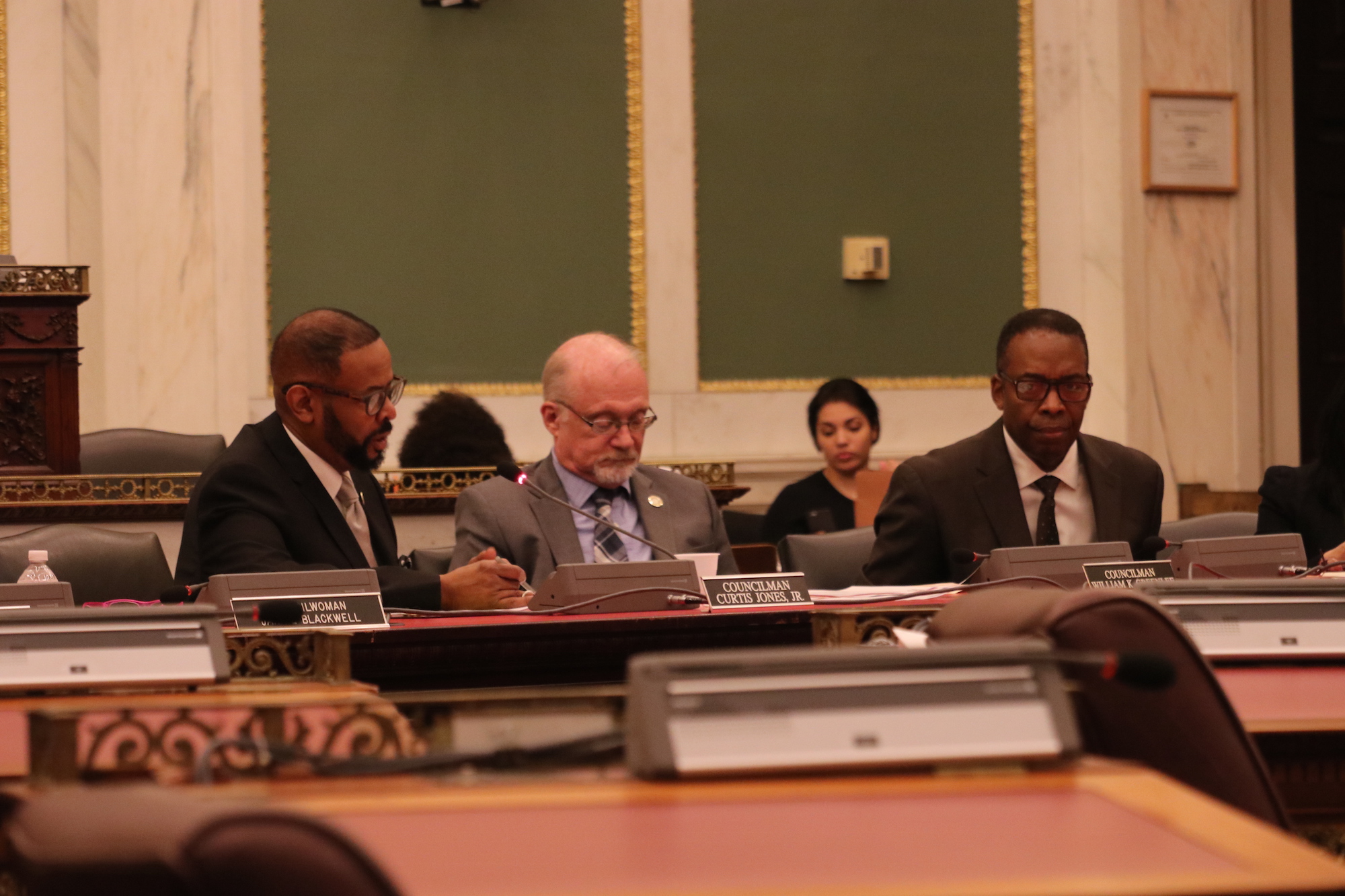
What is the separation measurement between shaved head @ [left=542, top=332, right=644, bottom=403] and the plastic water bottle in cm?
137

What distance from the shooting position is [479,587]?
137 inches

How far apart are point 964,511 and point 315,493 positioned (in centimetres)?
155

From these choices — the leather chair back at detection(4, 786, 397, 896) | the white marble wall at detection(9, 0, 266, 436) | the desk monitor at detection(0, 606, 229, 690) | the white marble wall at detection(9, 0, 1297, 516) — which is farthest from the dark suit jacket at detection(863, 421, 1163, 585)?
the white marble wall at detection(9, 0, 266, 436)

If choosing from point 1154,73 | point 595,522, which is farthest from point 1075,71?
point 595,522

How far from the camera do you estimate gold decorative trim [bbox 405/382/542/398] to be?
25.4ft

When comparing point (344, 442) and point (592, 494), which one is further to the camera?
point (592, 494)

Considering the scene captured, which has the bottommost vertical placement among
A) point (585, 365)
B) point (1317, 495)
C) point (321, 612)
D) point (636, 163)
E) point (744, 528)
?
point (744, 528)

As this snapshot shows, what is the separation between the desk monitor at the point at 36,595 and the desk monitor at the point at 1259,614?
189 cm

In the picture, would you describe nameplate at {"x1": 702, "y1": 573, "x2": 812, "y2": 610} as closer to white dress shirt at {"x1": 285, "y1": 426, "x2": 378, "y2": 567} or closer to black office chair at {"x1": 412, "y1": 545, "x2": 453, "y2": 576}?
white dress shirt at {"x1": 285, "y1": 426, "x2": 378, "y2": 567}

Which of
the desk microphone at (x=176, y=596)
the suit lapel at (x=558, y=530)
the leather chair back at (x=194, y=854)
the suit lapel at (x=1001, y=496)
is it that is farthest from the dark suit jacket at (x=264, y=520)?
the leather chair back at (x=194, y=854)

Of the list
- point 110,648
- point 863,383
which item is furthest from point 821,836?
point 863,383

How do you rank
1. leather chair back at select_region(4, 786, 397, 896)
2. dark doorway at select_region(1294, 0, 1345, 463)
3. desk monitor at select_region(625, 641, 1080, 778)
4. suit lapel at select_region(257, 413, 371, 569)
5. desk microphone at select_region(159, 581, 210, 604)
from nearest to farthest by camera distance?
leather chair back at select_region(4, 786, 397, 896), desk monitor at select_region(625, 641, 1080, 778), desk microphone at select_region(159, 581, 210, 604), suit lapel at select_region(257, 413, 371, 569), dark doorway at select_region(1294, 0, 1345, 463)

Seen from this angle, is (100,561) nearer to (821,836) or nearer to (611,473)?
(611,473)

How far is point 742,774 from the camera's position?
3.79 ft
